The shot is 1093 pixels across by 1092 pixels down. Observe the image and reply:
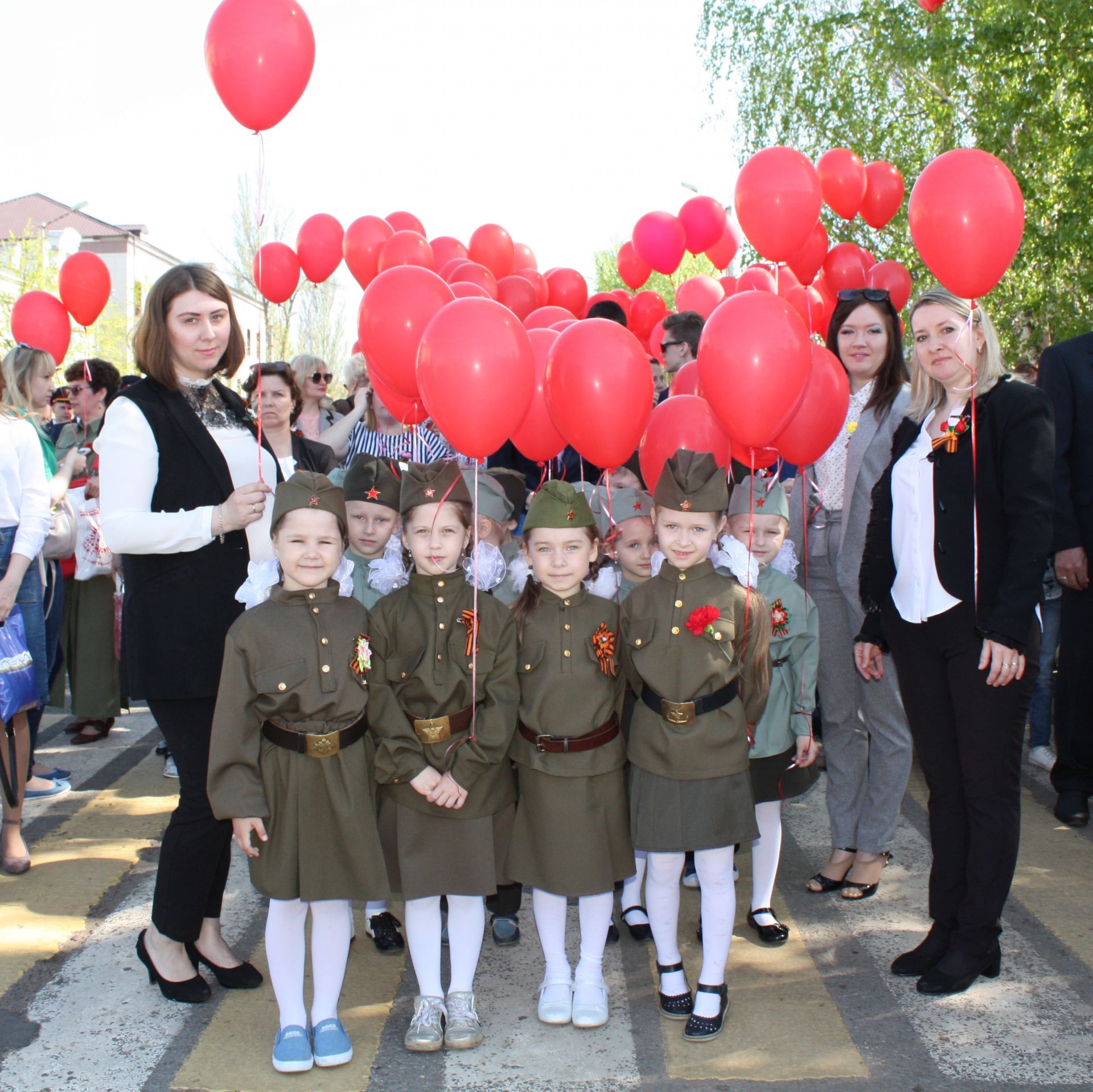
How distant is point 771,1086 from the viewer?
266 cm

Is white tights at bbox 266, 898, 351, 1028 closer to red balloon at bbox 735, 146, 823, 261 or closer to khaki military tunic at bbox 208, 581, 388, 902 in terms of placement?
khaki military tunic at bbox 208, 581, 388, 902

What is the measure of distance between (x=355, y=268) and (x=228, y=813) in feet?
16.3

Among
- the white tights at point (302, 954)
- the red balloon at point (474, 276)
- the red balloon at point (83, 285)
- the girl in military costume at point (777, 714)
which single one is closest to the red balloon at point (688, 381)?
the girl in military costume at point (777, 714)

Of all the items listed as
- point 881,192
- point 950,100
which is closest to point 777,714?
point 881,192

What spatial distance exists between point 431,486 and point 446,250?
515 cm

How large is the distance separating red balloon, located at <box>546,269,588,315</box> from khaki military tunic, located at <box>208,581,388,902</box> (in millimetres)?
5933

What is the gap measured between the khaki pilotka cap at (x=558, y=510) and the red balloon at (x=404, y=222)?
4.66 meters

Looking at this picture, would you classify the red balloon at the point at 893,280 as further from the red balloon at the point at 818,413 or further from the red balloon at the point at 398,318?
the red balloon at the point at 398,318

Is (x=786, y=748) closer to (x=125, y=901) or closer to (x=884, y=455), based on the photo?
(x=884, y=455)

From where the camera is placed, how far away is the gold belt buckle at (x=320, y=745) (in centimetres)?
289

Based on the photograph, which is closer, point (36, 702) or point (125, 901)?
point (125, 901)

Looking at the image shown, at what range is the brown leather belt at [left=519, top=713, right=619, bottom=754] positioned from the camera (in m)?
3.09

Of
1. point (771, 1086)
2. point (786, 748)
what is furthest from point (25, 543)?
point (771, 1086)

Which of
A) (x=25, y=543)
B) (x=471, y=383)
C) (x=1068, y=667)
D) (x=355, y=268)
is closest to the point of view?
(x=471, y=383)
